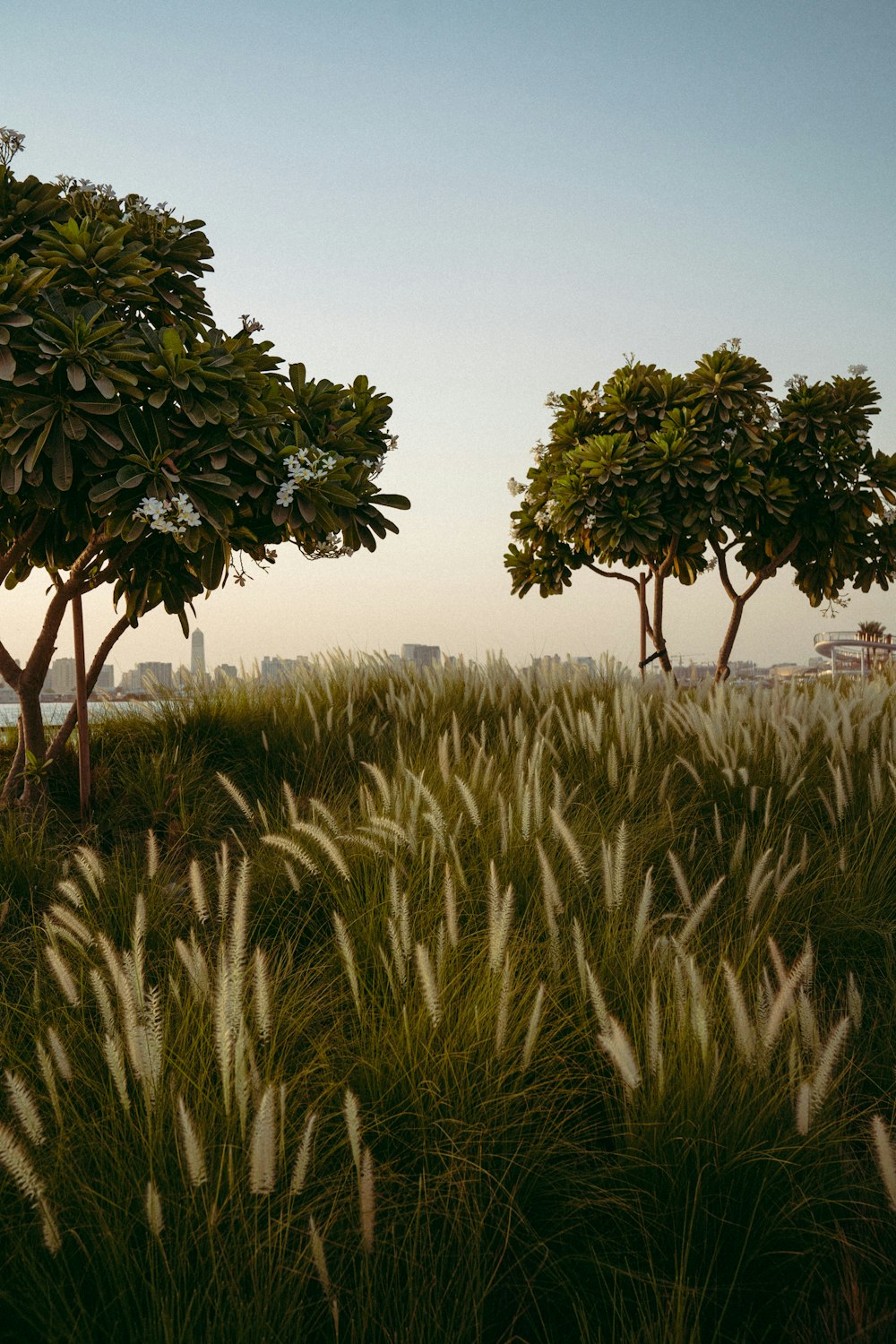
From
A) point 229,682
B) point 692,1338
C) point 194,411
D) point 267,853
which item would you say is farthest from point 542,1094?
point 229,682

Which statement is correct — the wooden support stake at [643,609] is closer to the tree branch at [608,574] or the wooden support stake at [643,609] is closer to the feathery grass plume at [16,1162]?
the tree branch at [608,574]

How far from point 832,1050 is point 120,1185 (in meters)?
A: 1.15

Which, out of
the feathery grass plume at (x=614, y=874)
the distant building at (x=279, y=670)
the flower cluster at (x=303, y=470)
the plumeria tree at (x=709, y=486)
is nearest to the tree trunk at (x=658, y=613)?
the plumeria tree at (x=709, y=486)

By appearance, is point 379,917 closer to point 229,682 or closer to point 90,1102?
point 90,1102

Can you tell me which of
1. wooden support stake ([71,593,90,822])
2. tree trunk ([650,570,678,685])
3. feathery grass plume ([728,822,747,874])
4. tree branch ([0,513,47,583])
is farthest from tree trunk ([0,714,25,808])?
tree trunk ([650,570,678,685])

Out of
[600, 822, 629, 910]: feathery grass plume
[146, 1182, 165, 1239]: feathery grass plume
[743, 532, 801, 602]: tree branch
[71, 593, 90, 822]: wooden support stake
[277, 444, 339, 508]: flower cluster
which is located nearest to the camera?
[146, 1182, 165, 1239]: feathery grass plume

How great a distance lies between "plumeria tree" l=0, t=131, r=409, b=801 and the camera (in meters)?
3.89

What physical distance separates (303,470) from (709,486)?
743 cm

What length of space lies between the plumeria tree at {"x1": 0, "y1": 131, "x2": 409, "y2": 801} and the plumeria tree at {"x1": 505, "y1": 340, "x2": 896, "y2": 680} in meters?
5.99

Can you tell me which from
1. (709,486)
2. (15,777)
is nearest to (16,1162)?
(15,777)

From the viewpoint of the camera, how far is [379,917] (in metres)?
2.36

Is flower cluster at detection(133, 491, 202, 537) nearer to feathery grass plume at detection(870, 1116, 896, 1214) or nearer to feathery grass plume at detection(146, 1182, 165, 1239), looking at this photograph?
feathery grass plume at detection(146, 1182, 165, 1239)

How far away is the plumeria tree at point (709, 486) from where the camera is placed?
1077 cm

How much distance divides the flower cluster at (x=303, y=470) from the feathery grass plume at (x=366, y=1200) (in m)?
3.53
